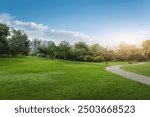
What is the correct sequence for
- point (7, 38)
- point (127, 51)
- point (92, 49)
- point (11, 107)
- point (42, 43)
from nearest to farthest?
1. point (11, 107)
2. point (92, 49)
3. point (127, 51)
4. point (7, 38)
5. point (42, 43)

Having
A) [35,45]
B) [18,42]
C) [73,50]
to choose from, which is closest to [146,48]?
[73,50]

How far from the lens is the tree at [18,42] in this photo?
54362 mm

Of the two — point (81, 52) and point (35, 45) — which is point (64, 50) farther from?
point (35, 45)

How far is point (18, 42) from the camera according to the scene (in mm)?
55250

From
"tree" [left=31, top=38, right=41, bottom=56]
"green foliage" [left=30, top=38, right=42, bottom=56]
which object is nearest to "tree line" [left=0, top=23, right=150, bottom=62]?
"green foliage" [left=30, top=38, right=42, bottom=56]

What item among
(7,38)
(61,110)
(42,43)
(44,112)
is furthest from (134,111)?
(42,43)

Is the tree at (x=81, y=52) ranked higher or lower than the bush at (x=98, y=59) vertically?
higher

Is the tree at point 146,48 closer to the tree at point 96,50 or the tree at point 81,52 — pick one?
the tree at point 96,50

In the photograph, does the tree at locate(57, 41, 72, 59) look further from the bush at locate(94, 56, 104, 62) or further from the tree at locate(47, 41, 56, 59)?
the bush at locate(94, 56, 104, 62)

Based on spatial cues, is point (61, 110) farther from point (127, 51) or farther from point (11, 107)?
point (127, 51)

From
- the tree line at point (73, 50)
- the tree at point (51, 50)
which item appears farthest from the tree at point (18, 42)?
the tree at point (51, 50)

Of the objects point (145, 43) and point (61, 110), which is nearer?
point (61, 110)

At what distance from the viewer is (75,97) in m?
9.52

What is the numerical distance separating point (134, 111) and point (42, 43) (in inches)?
2319
